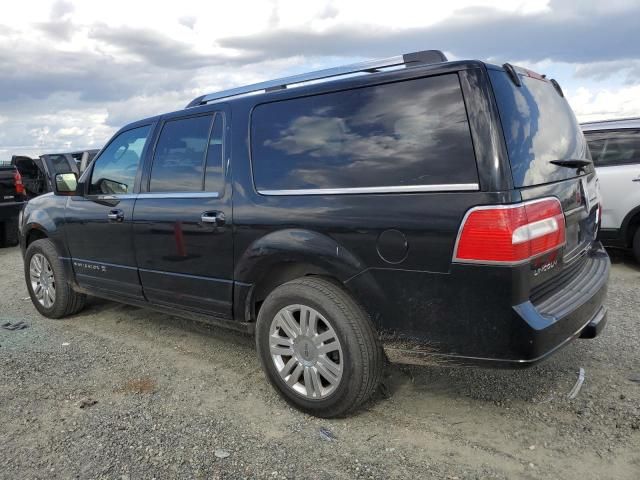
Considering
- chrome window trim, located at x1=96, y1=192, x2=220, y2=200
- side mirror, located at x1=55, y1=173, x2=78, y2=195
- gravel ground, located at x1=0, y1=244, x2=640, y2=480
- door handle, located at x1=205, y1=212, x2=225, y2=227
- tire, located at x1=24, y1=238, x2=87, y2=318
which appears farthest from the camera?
tire, located at x1=24, y1=238, x2=87, y2=318

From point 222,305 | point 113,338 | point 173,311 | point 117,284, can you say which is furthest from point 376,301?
point 113,338

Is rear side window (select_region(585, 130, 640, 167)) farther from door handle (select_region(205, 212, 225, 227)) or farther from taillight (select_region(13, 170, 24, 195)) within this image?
taillight (select_region(13, 170, 24, 195))

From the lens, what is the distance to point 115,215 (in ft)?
13.9

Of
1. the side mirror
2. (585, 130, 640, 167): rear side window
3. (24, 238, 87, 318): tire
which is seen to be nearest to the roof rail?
the side mirror

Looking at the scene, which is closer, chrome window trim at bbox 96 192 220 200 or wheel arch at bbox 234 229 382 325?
wheel arch at bbox 234 229 382 325

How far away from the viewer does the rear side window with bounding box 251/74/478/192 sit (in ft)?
8.32

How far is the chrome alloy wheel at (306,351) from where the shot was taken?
297 centimetres

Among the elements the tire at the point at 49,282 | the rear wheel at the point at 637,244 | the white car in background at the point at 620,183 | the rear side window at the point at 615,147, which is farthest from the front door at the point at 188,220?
the rear wheel at the point at 637,244

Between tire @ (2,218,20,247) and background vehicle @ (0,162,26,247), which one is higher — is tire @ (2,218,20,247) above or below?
below

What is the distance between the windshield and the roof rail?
43cm

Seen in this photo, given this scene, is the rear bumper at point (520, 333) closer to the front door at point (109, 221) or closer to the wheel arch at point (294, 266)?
the wheel arch at point (294, 266)

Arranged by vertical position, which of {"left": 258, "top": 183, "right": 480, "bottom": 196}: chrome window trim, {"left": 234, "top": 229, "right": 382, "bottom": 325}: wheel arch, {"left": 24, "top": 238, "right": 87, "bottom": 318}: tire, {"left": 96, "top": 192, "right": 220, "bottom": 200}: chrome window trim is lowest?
{"left": 24, "top": 238, "right": 87, "bottom": 318}: tire

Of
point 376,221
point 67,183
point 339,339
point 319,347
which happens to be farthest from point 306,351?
point 67,183

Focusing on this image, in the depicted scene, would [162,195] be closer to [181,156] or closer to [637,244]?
[181,156]
